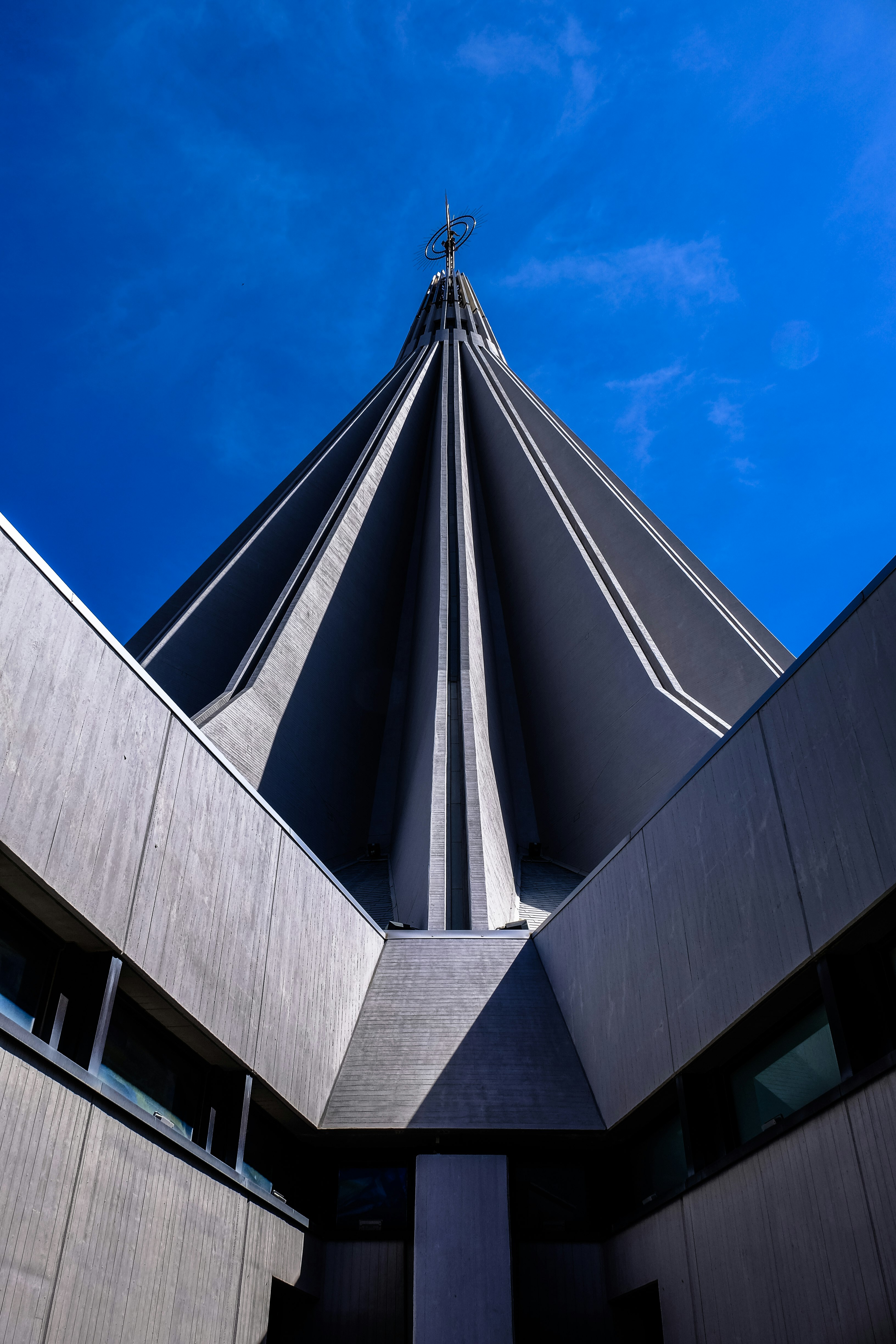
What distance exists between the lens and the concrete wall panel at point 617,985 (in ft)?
24.0

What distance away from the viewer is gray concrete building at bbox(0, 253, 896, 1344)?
5.20 metres

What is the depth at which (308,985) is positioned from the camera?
812 centimetres

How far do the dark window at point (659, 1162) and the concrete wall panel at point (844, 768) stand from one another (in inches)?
101

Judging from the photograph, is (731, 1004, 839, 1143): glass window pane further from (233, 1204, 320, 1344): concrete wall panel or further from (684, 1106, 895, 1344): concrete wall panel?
(233, 1204, 320, 1344): concrete wall panel

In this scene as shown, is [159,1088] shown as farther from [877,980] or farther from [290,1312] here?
[877,980]

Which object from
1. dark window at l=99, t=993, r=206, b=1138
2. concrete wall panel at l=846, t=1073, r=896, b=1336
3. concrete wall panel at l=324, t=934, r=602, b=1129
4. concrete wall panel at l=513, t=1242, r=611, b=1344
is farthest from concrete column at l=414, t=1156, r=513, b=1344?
concrete wall panel at l=846, t=1073, r=896, b=1336

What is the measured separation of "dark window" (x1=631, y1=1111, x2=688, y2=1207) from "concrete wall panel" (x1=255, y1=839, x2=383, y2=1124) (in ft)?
8.39

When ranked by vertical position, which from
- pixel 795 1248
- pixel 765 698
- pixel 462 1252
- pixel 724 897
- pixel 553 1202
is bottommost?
pixel 795 1248

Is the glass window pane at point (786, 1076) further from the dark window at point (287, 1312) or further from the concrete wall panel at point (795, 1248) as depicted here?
the dark window at point (287, 1312)

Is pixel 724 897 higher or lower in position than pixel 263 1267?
higher

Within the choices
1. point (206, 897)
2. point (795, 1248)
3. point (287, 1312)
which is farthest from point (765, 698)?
point (287, 1312)

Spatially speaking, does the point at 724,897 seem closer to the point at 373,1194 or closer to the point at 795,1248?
the point at 795,1248

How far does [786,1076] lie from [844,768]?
1.99m

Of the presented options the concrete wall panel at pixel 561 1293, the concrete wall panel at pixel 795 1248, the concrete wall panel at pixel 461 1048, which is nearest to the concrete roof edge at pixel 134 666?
the concrete wall panel at pixel 461 1048
